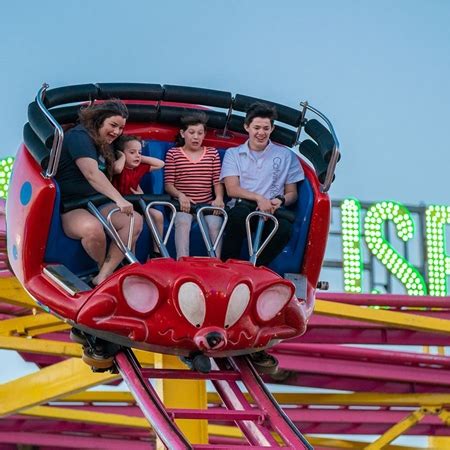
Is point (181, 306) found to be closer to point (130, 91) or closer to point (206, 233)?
point (206, 233)

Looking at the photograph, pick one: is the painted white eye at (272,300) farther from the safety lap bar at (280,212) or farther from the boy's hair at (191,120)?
the boy's hair at (191,120)

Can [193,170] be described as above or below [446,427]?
below

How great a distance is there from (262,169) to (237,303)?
115cm

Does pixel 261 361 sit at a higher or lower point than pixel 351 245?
lower

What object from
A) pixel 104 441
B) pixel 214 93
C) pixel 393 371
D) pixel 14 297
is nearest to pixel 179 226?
pixel 214 93

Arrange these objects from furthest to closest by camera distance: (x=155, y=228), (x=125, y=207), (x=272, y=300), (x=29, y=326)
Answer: (x=29, y=326) → (x=155, y=228) → (x=125, y=207) → (x=272, y=300)

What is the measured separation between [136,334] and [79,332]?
0.58m

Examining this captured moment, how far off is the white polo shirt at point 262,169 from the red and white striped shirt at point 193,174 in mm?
75

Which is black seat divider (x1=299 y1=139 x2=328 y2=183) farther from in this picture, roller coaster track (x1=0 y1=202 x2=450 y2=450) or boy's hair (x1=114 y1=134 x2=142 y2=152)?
roller coaster track (x1=0 y1=202 x2=450 y2=450)

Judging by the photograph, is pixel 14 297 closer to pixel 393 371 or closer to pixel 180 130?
pixel 180 130

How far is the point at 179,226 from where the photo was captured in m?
7.39

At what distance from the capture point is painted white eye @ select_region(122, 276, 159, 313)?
21.8ft

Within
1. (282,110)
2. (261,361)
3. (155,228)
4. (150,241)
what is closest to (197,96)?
(282,110)

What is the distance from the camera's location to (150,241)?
7484 millimetres
